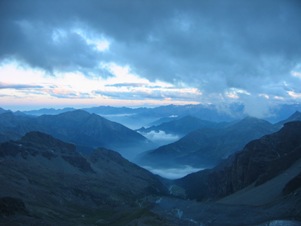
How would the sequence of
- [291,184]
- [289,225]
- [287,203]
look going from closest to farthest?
[289,225]
[287,203]
[291,184]

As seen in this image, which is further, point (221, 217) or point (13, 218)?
point (13, 218)

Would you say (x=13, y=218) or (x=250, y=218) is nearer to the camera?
(x=250, y=218)

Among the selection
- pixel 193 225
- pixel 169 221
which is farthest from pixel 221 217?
pixel 169 221

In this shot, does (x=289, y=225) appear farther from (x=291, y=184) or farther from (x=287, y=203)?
(x=291, y=184)

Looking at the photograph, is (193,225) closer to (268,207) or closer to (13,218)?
(268,207)

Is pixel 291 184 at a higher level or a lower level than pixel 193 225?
higher

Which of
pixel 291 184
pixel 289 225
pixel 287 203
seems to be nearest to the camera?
pixel 289 225

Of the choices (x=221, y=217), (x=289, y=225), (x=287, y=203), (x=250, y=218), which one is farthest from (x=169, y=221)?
(x=289, y=225)

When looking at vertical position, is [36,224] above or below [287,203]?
below

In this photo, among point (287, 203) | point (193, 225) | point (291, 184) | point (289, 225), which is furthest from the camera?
point (291, 184)
